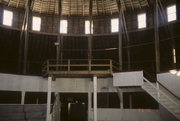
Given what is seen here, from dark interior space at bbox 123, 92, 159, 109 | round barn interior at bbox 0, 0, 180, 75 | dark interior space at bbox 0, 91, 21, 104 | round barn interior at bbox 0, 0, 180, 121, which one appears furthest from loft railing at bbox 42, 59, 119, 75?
dark interior space at bbox 0, 91, 21, 104

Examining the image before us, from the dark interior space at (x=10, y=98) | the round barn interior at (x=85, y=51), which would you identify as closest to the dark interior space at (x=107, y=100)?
the round barn interior at (x=85, y=51)

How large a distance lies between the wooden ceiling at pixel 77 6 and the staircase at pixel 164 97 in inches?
436

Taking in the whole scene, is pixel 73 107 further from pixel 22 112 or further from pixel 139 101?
pixel 22 112

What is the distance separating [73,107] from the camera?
89.4 feet

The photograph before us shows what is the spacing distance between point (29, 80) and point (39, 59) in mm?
5727

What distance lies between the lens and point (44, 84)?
19.9m

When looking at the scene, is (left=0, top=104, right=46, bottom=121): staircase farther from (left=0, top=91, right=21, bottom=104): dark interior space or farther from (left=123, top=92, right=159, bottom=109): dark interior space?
(left=123, top=92, right=159, bottom=109): dark interior space

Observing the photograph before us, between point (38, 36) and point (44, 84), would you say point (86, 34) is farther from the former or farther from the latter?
point (44, 84)

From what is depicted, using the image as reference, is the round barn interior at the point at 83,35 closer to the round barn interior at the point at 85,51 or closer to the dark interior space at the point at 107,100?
the round barn interior at the point at 85,51

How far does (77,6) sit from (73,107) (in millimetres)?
12438

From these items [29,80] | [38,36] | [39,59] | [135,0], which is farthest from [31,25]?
[135,0]

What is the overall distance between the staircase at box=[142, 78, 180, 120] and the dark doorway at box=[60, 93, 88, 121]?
325 inches

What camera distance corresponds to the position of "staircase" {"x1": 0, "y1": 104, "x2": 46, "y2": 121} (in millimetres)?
17359

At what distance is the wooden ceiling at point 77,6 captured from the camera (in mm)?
24703
